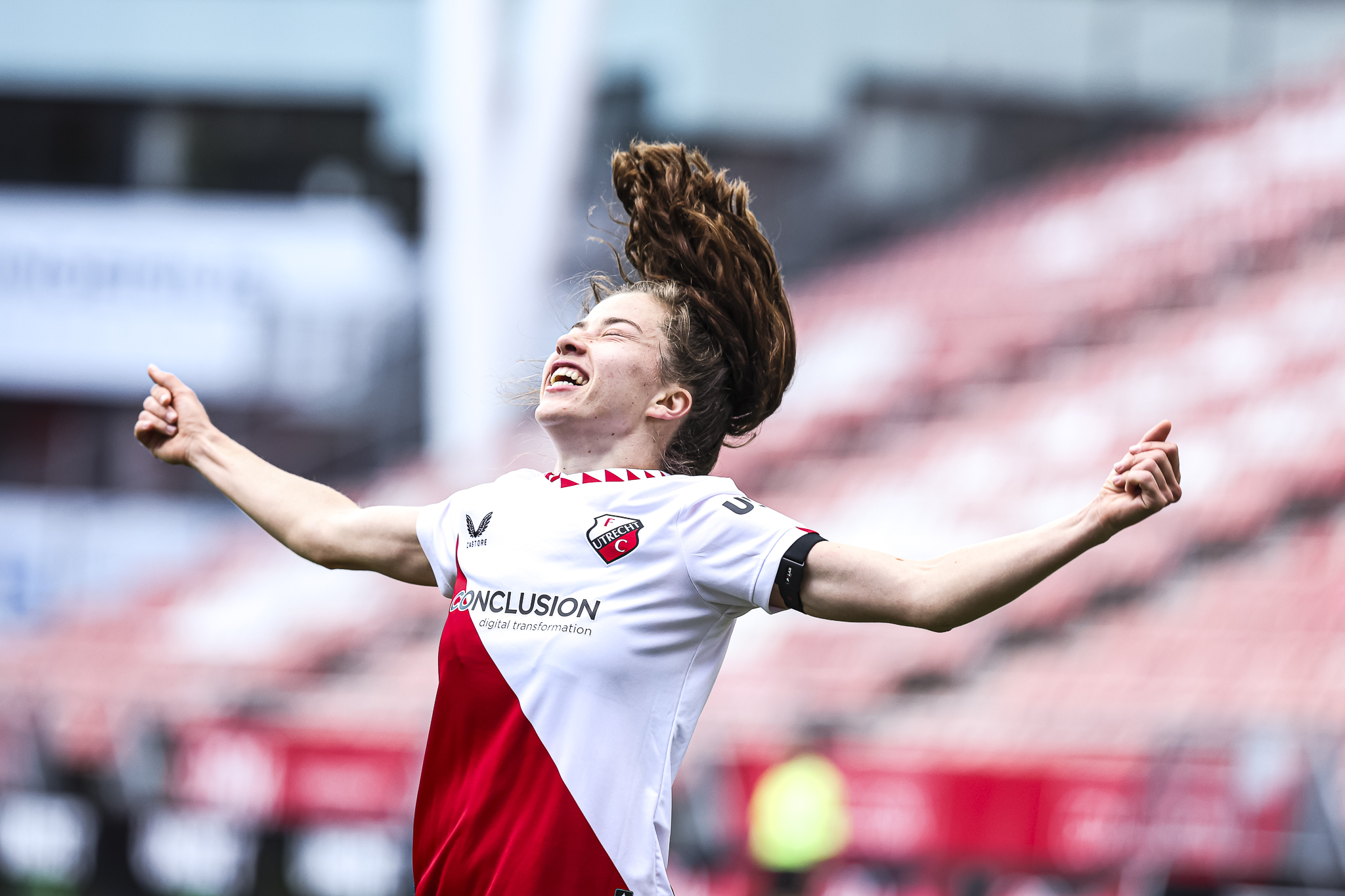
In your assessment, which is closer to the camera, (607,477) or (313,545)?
(607,477)

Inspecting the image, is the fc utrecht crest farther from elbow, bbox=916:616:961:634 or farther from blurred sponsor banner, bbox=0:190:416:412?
blurred sponsor banner, bbox=0:190:416:412

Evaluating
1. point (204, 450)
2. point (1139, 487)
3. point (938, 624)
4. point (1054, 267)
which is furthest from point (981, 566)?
point (1054, 267)

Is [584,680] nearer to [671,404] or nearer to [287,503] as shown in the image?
[671,404]

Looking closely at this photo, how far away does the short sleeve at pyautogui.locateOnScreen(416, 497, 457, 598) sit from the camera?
226cm

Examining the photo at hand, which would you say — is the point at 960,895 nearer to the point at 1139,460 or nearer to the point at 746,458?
the point at 746,458

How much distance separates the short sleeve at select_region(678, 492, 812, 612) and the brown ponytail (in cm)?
25

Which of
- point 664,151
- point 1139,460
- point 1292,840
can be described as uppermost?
point 664,151

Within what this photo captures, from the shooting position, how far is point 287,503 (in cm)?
244

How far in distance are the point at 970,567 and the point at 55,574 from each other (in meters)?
9.02

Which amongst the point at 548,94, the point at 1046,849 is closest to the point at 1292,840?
the point at 1046,849

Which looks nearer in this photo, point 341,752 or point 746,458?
point 341,752

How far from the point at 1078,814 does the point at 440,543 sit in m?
5.50

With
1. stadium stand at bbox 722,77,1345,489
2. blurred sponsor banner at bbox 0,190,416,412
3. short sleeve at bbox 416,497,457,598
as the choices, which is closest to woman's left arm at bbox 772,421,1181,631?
short sleeve at bbox 416,497,457,598

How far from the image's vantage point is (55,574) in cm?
949
